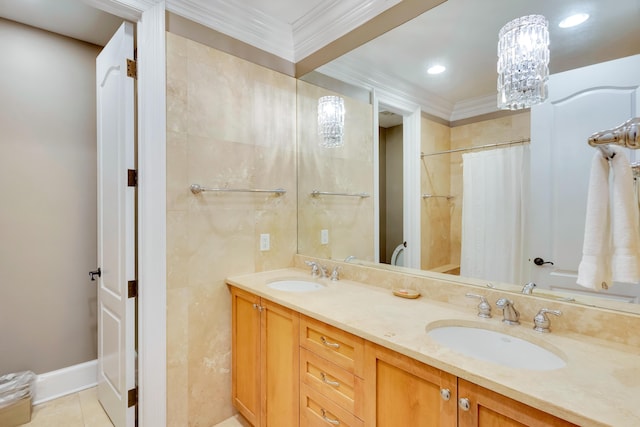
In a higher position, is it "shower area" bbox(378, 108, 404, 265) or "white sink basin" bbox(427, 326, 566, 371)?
"shower area" bbox(378, 108, 404, 265)

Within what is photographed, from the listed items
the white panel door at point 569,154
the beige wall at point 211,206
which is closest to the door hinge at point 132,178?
the beige wall at point 211,206

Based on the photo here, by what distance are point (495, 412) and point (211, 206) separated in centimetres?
165

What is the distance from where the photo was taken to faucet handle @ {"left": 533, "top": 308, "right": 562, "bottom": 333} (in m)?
1.10

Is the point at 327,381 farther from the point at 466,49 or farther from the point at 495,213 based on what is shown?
the point at 466,49

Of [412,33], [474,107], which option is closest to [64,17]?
[412,33]

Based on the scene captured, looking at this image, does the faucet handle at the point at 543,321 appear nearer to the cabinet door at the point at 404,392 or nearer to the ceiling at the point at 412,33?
the cabinet door at the point at 404,392

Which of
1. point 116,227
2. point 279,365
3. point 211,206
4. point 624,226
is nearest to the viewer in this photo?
point 624,226

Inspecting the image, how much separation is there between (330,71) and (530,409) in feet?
6.86

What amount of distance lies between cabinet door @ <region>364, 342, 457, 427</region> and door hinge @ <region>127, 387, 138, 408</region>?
1351 millimetres

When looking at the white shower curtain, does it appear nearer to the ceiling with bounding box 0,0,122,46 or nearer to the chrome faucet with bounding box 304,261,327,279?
the chrome faucet with bounding box 304,261,327,279

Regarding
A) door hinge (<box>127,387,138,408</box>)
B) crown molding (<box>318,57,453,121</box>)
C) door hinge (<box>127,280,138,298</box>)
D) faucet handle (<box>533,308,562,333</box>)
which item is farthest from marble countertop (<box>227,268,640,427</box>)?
crown molding (<box>318,57,453,121</box>)

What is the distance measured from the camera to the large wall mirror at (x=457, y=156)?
117 centimetres

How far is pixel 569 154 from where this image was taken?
3.91 ft

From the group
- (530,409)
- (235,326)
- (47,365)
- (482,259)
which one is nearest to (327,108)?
(482,259)
